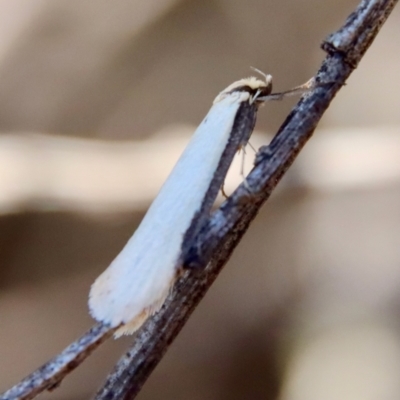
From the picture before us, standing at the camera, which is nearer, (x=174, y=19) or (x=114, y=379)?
(x=114, y=379)

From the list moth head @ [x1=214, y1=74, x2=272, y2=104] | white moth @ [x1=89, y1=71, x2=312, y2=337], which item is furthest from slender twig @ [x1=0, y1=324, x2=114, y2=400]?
moth head @ [x1=214, y1=74, x2=272, y2=104]

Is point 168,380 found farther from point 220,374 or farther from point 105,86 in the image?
point 105,86

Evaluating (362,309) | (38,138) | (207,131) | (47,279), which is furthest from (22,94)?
(362,309)

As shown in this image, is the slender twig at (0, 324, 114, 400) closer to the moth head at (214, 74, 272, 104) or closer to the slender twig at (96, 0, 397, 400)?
the slender twig at (96, 0, 397, 400)

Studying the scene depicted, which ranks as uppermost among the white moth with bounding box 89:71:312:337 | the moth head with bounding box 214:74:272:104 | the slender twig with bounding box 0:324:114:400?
the moth head with bounding box 214:74:272:104

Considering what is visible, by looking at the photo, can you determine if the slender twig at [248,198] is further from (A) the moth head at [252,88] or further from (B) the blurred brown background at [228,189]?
(B) the blurred brown background at [228,189]

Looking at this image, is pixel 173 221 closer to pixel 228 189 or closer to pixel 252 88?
pixel 252 88

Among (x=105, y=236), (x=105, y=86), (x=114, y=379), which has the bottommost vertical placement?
(x=114, y=379)
